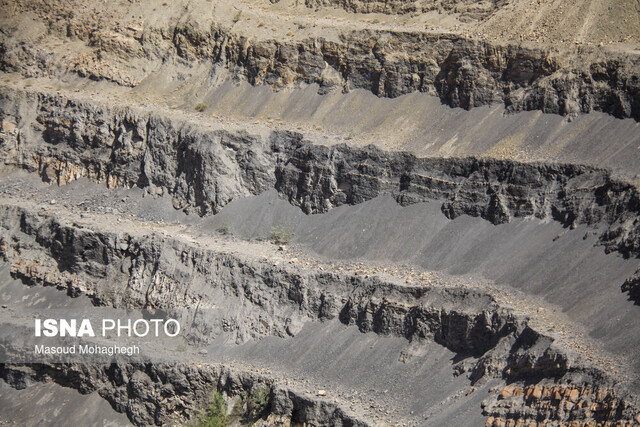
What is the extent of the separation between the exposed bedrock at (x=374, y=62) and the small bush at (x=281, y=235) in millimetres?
8504

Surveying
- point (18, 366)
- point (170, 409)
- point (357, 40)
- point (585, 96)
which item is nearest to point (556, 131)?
point (585, 96)

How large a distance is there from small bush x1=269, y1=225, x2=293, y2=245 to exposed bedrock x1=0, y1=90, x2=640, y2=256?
1564mm

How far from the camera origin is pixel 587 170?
133ft

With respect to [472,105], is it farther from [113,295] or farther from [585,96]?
[113,295]

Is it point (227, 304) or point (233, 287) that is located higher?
point (233, 287)

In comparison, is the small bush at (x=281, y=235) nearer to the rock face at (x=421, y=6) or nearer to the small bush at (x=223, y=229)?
the small bush at (x=223, y=229)

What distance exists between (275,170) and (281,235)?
3.81 meters

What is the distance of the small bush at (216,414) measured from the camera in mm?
40688

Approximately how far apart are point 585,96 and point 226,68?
63.0 feet

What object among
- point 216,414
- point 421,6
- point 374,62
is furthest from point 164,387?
point 421,6

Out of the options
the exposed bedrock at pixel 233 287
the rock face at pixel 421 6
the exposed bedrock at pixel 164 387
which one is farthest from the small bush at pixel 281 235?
the rock face at pixel 421 6

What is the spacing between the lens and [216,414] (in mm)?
40938

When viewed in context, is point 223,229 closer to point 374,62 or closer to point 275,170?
point 275,170

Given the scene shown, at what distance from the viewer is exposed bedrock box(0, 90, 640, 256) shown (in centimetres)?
4059
